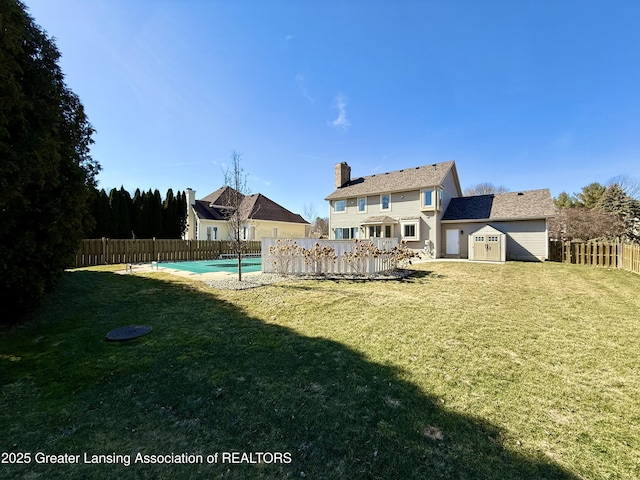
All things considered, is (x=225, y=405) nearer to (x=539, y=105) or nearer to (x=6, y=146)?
(x=6, y=146)

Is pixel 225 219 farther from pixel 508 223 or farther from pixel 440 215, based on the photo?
pixel 508 223

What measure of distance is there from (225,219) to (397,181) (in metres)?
17.7

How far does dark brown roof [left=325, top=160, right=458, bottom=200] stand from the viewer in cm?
2120

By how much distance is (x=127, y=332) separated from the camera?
17.7ft

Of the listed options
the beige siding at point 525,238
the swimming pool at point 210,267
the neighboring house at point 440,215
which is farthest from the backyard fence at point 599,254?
the swimming pool at point 210,267

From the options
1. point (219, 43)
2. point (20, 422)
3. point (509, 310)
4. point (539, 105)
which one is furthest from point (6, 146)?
point (539, 105)

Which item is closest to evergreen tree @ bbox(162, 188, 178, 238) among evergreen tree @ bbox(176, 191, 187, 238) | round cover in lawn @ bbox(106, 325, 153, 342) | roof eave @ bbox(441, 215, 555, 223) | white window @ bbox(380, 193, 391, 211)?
evergreen tree @ bbox(176, 191, 187, 238)

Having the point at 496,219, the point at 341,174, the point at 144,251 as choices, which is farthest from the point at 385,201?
the point at 144,251

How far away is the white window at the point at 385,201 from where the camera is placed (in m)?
22.7

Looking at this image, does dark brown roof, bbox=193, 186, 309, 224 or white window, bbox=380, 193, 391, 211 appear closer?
white window, bbox=380, 193, 391, 211

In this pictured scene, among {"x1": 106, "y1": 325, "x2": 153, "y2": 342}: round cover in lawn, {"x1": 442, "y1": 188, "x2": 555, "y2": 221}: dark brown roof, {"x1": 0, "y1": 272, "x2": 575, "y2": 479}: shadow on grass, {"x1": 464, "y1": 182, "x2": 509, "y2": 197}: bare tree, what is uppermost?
{"x1": 464, "y1": 182, "x2": 509, "y2": 197}: bare tree

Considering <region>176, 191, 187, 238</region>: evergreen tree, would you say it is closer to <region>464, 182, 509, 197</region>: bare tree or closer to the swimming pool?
the swimming pool

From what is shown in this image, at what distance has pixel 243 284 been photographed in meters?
9.45

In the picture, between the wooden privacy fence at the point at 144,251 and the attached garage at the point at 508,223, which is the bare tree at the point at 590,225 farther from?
the wooden privacy fence at the point at 144,251
